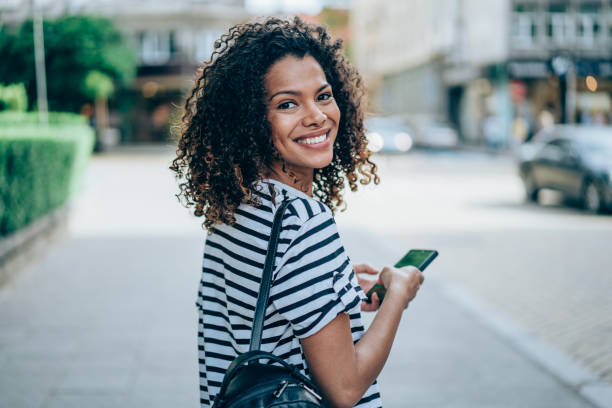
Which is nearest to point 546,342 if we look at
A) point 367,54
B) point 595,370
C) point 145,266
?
point 595,370

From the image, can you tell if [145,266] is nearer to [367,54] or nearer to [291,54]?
[291,54]

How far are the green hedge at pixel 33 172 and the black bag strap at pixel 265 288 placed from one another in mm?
6283

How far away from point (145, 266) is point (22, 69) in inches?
172

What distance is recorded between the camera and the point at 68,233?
423 inches

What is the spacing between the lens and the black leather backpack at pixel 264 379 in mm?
1479

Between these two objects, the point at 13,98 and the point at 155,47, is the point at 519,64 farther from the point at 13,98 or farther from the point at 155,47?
the point at 13,98

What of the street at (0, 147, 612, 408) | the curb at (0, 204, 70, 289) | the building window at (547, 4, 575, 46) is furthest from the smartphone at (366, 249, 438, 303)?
the building window at (547, 4, 575, 46)

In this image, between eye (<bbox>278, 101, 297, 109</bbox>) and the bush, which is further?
the bush

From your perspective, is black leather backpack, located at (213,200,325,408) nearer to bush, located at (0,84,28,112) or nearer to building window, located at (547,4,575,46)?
bush, located at (0,84,28,112)

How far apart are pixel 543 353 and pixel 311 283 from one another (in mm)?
3886

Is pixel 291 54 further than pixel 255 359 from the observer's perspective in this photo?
Yes

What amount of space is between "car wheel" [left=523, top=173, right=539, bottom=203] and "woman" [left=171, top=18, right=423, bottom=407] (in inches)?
533

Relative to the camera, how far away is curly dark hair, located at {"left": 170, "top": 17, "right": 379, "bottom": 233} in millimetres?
1789

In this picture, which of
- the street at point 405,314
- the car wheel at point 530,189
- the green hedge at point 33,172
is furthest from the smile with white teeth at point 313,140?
the car wheel at point 530,189
